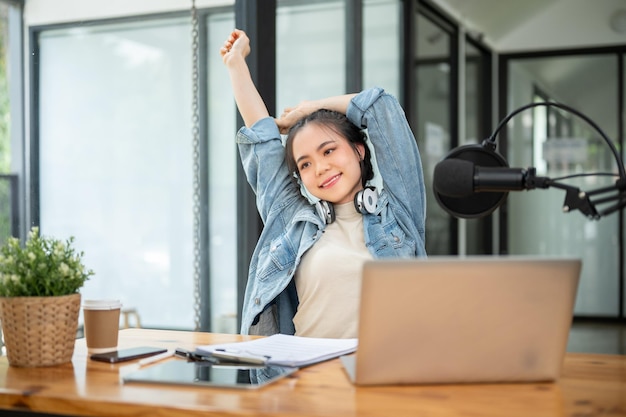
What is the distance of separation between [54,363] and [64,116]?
1.29m

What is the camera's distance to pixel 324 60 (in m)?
3.83

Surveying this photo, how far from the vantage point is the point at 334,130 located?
7.14 ft

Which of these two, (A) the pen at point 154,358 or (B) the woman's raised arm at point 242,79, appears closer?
(A) the pen at point 154,358

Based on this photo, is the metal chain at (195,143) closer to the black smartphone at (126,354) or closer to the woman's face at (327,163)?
the woman's face at (327,163)

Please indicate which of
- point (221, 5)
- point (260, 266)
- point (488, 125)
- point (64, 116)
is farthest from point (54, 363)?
point (488, 125)

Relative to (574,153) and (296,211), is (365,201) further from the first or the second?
(574,153)

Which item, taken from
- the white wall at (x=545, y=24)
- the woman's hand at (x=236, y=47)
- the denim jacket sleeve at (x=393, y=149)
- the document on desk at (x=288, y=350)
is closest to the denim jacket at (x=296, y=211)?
the denim jacket sleeve at (x=393, y=149)

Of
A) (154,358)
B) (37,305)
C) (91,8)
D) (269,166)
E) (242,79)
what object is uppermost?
(91,8)

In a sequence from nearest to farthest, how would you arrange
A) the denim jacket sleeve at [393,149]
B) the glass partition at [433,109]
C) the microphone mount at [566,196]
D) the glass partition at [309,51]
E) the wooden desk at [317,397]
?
the wooden desk at [317,397] < the microphone mount at [566,196] < the denim jacket sleeve at [393,149] < the glass partition at [309,51] < the glass partition at [433,109]

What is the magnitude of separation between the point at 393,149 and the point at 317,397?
110cm

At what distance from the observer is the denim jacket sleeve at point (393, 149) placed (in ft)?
7.10

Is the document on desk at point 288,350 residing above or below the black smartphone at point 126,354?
above

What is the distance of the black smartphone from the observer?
4.90 ft

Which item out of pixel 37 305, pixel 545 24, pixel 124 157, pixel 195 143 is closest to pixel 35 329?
pixel 37 305
